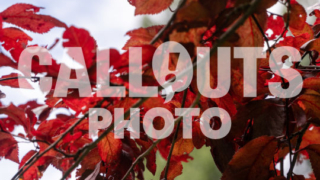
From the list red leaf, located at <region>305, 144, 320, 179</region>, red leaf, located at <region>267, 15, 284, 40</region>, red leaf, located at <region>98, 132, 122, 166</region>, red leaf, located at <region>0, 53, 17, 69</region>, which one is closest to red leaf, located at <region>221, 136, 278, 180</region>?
red leaf, located at <region>305, 144, 320, 179</region>

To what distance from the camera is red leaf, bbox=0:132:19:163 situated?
0.52m

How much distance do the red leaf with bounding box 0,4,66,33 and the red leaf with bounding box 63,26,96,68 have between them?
205 mm

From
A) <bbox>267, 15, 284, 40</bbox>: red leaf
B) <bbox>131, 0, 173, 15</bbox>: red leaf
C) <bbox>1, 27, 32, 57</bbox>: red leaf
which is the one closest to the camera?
<bbox>131, 0, 173, 15</bbox>: red leaf

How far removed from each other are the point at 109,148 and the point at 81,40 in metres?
0.24

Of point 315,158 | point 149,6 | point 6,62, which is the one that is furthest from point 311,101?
point 6,62

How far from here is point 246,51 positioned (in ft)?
1.25

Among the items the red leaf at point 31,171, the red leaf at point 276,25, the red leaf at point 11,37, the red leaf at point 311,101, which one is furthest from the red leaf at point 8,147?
the red leaf at point 276,25

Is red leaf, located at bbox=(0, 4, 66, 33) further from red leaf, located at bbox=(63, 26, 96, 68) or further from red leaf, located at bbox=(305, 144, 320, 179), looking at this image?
red leaf, located at bbox=(305, 144, 320, 179)

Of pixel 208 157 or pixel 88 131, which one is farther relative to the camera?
pixel 208 157

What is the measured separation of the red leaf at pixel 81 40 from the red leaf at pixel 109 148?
8.2 inches

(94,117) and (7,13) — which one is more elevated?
(7,13)

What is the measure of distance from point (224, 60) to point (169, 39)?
0.26 ft

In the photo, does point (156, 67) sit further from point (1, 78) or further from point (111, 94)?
point (1, 78)

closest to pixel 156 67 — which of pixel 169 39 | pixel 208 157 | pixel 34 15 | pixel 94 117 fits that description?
pixel 169 39
